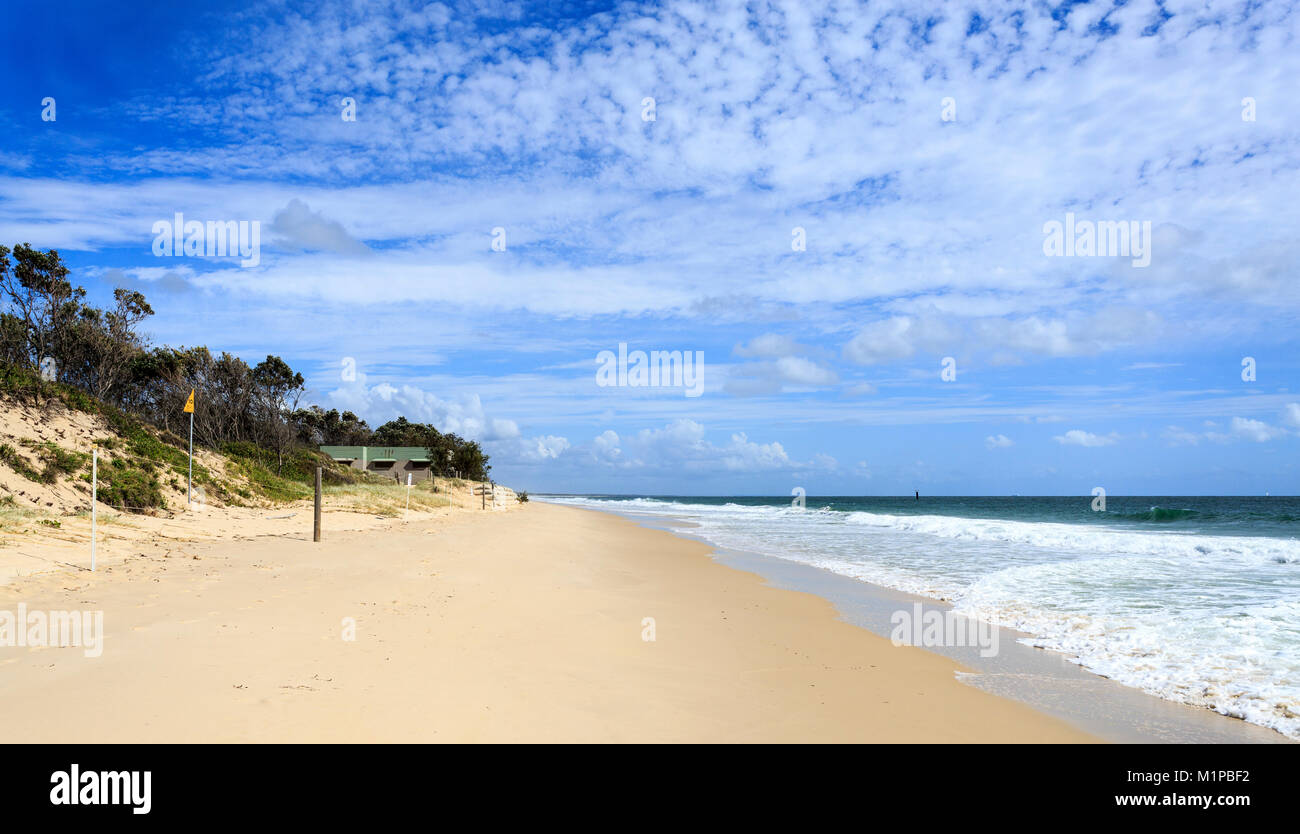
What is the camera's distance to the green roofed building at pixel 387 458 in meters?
67.0

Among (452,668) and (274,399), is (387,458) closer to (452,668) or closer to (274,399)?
(274,399)

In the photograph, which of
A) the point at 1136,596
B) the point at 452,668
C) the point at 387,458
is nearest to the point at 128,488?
the point at 452,668

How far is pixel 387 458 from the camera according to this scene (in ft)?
226

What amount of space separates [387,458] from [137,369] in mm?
35180

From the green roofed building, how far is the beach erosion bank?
57.1 meters

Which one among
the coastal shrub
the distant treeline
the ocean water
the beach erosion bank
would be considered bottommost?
the ocean water

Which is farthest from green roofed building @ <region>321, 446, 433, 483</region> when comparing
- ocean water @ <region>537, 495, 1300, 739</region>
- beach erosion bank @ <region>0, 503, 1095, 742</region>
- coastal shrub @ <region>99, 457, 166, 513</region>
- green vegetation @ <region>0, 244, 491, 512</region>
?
beach erosion bank @ <region>0, 503, 1095, 742</region>

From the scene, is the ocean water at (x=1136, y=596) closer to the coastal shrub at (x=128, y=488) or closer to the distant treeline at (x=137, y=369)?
the coastal shrub at (x=128, y=488)

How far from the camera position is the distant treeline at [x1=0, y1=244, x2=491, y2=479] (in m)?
29.2

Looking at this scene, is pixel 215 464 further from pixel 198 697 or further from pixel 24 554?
pixel 198 697

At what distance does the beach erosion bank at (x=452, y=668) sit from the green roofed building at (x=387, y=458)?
5712 cm

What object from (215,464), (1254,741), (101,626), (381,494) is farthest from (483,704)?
(381,494)

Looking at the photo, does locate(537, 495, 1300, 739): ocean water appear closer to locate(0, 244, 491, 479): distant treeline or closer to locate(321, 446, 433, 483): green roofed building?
locate(0, 244, 491, 479): distant treeline
